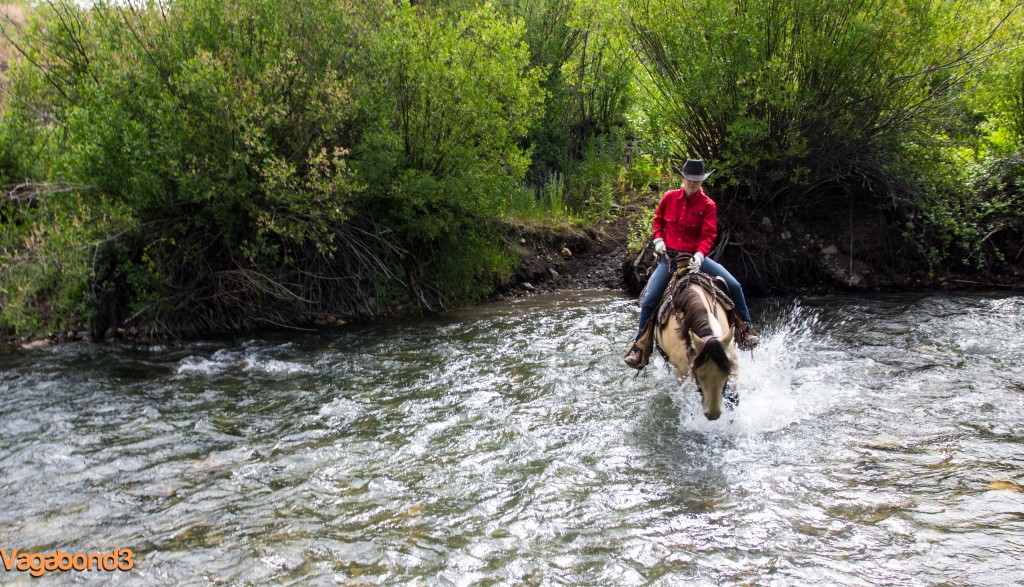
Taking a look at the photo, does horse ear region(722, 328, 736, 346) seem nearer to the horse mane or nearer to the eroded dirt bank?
the horse mane

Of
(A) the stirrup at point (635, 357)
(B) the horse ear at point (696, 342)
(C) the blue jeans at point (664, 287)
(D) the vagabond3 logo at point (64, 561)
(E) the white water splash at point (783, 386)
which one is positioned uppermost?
(C) the blue jeans at point (664, 287)

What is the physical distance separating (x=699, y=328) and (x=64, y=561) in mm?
5685

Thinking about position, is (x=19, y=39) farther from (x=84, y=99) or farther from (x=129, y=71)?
(x=129, y=71)

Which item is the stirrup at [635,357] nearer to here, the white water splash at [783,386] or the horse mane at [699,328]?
the white water splash at [783,386]

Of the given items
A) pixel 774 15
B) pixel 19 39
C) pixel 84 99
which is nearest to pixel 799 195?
pixel 774 15

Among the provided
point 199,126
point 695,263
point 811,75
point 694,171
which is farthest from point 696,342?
point 811,75

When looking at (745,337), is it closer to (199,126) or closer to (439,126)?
(439,126)

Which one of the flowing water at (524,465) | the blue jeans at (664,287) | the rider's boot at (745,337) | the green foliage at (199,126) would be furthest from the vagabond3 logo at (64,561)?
the green foliage at (199,126)

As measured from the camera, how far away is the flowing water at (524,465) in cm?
466

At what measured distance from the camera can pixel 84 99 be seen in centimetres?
1090

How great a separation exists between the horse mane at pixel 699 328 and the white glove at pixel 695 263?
20cm

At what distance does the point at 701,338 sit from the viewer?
6.81m

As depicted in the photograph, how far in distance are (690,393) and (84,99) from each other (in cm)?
1035

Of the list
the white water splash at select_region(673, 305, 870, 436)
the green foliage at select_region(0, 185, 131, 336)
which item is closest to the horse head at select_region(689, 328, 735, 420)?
the white water splash at select_region(673, 305, 870, 436)
